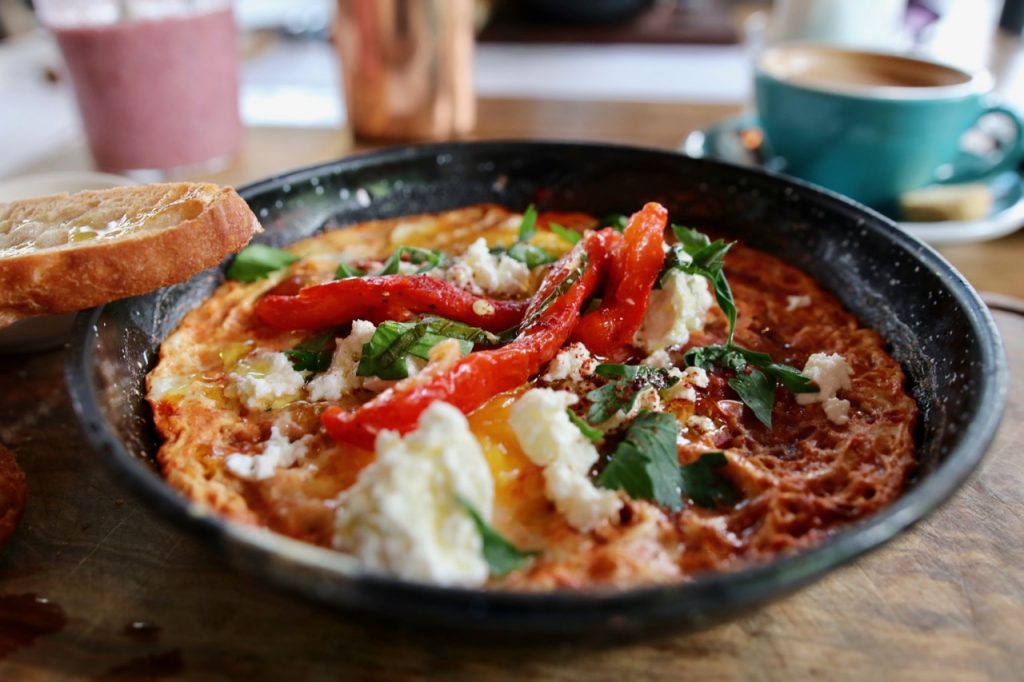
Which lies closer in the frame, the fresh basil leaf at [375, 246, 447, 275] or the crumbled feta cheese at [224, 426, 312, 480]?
the crumbled feta cheese at [224, 426, 312, 480]

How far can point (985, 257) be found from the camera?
136 inches

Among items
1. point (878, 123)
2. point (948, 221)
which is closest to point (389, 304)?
point (878, 123)

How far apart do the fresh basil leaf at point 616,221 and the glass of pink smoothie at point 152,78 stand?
8.71 ft


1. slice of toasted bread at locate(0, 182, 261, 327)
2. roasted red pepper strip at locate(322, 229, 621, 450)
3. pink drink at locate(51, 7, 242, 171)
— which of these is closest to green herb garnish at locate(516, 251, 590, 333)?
roasted red pepper strip at locate(322, 229, 621, 450)

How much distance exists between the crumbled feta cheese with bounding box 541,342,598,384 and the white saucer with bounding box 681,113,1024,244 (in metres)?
1.34

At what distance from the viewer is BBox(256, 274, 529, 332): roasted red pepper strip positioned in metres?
2.36

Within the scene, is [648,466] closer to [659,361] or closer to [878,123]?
[659,361]

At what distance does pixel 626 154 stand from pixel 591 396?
54.5 inches

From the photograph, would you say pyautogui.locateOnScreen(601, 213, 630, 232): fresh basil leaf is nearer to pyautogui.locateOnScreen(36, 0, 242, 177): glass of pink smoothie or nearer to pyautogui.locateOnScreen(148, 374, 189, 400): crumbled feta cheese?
pyautogui.locateOnScreen(148, 374, 189, 400): crumbled feta cheese

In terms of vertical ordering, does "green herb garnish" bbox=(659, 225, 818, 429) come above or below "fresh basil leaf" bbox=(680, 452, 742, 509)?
above

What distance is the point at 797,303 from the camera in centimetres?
266

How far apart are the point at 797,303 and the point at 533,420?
4.32 ft

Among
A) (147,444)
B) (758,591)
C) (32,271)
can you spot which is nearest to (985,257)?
(758,591)

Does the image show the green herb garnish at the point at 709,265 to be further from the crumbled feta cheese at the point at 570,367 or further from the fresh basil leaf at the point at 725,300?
the crumbled feta cheese at the point at 570,367
